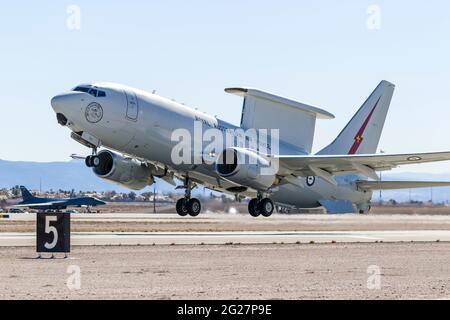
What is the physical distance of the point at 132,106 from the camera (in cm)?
4178

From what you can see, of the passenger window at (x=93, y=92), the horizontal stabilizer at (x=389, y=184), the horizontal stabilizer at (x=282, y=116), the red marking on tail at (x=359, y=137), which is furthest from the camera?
the red marking on tail at (x=359, y=137)

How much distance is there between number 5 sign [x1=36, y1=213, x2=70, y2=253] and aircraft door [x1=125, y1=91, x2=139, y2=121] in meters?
12.7

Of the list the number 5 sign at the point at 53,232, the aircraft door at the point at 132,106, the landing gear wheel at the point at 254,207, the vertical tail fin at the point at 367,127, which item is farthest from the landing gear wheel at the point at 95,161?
the vertical tail fin at the point at 367,127

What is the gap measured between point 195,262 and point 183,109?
1860 centimetres

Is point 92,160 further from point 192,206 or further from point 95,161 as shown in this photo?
point 192,206

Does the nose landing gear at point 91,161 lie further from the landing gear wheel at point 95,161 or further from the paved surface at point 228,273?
the paved surface at point 228,273

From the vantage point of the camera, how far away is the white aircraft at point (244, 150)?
136 feet

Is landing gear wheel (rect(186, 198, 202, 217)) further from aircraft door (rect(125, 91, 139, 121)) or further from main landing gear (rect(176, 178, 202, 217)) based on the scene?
aircraft door (rect(125, 91, 139, 121))

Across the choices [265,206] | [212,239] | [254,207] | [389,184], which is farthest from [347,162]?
[212,239]

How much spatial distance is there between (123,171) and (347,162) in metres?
12.8

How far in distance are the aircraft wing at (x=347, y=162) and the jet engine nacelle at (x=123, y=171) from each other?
313 inches

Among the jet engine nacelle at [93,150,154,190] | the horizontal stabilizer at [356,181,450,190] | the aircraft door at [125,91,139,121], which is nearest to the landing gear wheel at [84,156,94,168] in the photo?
the jet engine nacelle at [93,150,154,190]

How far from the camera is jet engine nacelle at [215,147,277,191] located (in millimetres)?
44906

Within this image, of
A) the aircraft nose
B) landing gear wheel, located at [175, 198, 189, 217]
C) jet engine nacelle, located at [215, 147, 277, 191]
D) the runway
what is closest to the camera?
the runway
